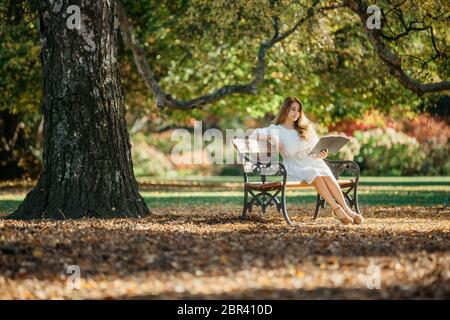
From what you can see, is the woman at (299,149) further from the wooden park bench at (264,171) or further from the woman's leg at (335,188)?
the wooden park bench at (264,171)

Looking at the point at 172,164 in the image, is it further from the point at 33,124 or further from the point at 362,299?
the point at 362,299

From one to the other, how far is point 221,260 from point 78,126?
184 inches

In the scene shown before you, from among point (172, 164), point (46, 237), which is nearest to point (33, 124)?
point (172, 164)

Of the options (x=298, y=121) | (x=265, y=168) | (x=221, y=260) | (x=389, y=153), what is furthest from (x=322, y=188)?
(x=389, y=153)

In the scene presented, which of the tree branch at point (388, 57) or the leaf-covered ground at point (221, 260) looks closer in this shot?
the leaf-covered ground at point (221, 260)

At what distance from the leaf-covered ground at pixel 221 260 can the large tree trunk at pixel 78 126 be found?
748 mm

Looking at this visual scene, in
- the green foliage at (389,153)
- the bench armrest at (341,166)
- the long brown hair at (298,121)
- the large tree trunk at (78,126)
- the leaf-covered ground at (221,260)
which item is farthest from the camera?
the green foliage at (389,153)

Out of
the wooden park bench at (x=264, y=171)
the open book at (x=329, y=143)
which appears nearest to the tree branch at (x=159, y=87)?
the wooden park bench at (x=264, y=171)

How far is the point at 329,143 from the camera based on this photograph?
37.8 ft

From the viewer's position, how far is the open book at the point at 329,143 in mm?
11352

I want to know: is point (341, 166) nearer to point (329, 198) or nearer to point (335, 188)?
point (335, 188)
